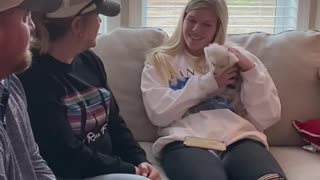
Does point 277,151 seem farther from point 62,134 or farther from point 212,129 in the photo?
point 62,134

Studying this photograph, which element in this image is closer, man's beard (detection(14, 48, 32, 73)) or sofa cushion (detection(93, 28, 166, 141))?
man's beard (detection(14, 48, 32, 73))

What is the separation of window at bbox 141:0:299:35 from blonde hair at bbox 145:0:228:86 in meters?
0.59

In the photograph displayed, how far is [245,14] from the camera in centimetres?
310

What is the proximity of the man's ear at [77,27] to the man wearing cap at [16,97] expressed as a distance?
1.38ft

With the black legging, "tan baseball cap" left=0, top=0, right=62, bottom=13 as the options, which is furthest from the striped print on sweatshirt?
"tan baseball cap" left=0, top=0, right=62, bottom=13

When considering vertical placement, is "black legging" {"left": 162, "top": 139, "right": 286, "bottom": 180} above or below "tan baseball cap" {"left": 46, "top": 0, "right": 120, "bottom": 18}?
below

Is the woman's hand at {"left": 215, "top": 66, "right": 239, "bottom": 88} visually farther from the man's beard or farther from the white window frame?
the man's beard

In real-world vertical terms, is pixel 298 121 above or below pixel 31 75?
below

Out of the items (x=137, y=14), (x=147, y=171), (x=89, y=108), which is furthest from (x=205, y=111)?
(x=137, y=14)

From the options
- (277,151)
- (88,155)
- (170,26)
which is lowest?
(277,151)

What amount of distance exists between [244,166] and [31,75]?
86cm

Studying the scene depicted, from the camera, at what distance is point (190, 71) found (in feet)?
7.91

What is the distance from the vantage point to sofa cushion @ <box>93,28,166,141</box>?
8.06ft

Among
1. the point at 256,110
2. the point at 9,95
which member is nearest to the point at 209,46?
the point at 256,110
